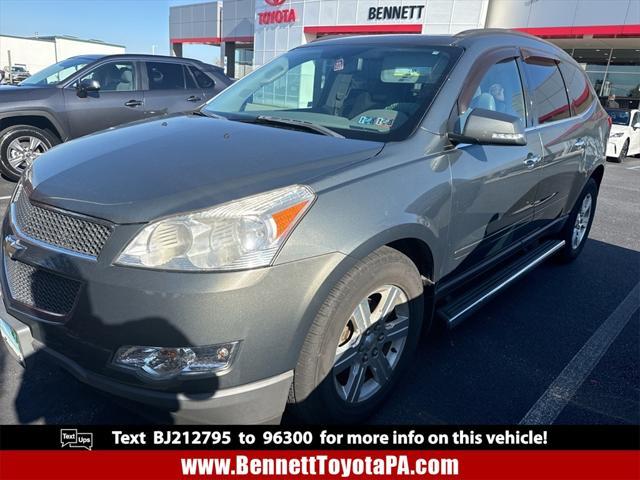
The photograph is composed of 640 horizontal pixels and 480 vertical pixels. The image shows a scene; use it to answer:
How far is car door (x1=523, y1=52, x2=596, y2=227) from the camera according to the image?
11.2ft

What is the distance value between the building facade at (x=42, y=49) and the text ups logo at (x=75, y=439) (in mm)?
65091

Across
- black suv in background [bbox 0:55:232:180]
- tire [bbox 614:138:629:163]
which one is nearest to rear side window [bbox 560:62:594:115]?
black suv in background [bbox 0:55:232:180]

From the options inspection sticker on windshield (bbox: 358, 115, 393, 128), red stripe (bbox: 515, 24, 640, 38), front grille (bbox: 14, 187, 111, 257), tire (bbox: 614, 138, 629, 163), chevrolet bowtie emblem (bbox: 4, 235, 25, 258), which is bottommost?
tire (bbox: 614, 138, 629, 163)

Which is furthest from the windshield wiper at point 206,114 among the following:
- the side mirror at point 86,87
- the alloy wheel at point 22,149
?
the alloy wheel at point 22,149

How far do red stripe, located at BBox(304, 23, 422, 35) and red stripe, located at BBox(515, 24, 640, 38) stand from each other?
4594 mm

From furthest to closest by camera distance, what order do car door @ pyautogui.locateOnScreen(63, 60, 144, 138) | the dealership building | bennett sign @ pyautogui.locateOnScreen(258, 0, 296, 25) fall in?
bennett sign @ pyautogui.locateOnScreen(258, 0, 296, 25) < the dealership building < car door @ pyautogui.locateOnScreen(63, 60, 144, 138)

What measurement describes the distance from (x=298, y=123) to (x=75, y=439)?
1925 millimetres

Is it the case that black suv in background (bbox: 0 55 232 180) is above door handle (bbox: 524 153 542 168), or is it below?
below

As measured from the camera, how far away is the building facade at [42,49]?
59.7 m

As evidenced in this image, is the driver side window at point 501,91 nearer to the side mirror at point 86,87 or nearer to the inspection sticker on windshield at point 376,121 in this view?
the inspection sticker on windshield at point 376,121

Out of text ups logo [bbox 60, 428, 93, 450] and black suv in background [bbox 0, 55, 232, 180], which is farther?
black suv in background [bbox 0, 55, 232, 180]

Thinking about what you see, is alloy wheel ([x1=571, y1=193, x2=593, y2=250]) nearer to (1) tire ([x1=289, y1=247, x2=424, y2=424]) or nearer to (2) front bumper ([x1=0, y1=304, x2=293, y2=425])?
(1) tire ([x1=289, y1=247, x2=424, y2=424])

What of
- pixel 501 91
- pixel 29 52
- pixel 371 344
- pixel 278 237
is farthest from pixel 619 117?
pixel 29 52

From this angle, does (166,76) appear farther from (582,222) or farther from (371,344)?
(371,344)
